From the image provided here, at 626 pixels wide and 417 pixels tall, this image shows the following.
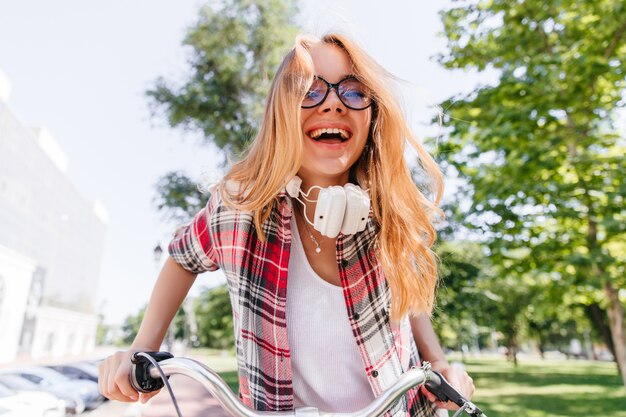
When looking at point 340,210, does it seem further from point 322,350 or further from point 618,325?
point 618,325

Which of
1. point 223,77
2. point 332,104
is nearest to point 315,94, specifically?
point 332,104

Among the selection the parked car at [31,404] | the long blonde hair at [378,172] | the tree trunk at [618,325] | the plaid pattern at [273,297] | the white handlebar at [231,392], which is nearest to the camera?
the white handlebar at [231,392]

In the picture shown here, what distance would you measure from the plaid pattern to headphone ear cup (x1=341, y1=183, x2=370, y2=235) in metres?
0.07

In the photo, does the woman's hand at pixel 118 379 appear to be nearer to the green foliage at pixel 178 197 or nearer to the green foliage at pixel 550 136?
the green foliage at pixel 550 136

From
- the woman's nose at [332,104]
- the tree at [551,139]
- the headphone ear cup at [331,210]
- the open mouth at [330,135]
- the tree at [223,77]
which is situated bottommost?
the headphone ear cup at [331,210]

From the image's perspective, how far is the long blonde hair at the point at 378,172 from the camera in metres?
1.28

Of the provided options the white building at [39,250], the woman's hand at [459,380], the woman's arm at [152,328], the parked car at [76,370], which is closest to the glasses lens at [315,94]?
the woman's arm at [152,328]

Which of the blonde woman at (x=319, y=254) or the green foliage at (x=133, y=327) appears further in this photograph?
the green foliage at (x=133, y=327)

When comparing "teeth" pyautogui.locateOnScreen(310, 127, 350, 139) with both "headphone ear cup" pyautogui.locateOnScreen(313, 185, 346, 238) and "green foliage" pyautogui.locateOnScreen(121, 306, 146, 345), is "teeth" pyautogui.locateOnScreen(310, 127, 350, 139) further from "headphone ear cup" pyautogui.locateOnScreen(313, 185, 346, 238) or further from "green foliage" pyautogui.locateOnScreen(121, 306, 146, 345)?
"green foliage" pyautogui.locateOnScreen(121, 306, 146, 345)

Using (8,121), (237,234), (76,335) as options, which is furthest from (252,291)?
(76,335)

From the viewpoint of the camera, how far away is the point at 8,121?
21.3ft

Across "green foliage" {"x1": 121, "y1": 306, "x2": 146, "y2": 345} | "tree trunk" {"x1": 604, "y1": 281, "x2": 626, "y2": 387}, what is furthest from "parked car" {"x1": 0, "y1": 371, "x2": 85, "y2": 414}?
"tree trunk" {"x1": 604, "y1": 281, "x2": 626, "y2": 387}

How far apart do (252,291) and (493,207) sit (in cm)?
608

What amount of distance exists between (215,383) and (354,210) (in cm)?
61
